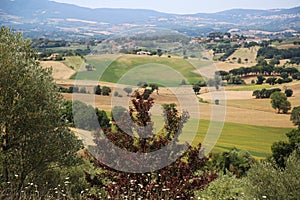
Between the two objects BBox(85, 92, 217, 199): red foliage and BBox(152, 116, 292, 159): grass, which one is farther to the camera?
BBox(152, 116, 292, 159): grass

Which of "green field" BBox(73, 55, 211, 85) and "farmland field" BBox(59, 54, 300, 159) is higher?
"green field" BBox(73, 55, 211, 85)

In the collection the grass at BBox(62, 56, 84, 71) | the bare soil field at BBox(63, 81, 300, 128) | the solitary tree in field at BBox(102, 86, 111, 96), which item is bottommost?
the bare soil field at BBox(63, 81, 300, 128)

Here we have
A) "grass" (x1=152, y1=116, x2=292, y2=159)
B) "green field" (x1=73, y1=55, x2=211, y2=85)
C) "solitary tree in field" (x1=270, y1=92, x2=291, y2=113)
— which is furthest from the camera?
"solitary tree in field" (x1=270, y1=92, x2=291, y2=113)

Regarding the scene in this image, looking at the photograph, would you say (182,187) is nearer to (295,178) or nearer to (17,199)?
(17,199)

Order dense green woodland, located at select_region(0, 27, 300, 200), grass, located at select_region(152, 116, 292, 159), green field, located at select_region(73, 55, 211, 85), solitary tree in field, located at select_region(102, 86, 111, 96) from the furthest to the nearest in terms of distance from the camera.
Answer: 1. solitary tree in field, located at select_region(102, 86, 111, 96)
2. grass, located at select_region(152, 116, 292, 159)
3. green field, located at select_region(73, 55, 211, 85)
4. dense green woodland, located at select_region(0, 27, 300, 200)

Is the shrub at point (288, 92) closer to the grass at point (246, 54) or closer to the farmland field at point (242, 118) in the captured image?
the farmland field at point (242, 118)

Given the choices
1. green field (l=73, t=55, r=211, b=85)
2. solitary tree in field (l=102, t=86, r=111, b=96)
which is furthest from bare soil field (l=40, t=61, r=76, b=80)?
green field (l=73, t=55, r=211, b=85)

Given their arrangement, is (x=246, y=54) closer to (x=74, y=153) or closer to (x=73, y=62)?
(x=73, y=62)

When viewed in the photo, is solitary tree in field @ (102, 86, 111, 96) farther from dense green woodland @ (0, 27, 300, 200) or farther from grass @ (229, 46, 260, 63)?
grass @ (229, 46, 260, 63)
